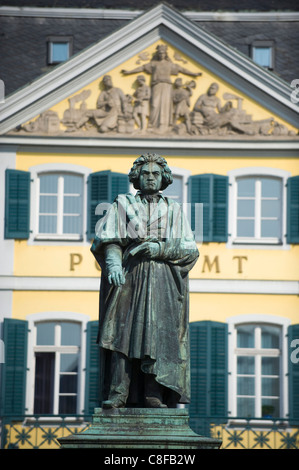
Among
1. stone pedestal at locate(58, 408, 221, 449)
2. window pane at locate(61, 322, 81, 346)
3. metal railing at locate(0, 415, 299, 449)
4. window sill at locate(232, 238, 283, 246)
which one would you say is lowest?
metal railing at locate(0, 415, 299, 449)

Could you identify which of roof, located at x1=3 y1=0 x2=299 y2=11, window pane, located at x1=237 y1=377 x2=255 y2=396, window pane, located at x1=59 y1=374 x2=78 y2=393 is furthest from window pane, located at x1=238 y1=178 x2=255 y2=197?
roof, located at x1=3 y1=0 x2=299 y2=11

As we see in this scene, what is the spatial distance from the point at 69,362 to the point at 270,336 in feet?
13.1

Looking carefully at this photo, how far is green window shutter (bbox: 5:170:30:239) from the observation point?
27.3 meters

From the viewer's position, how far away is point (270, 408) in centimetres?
2686

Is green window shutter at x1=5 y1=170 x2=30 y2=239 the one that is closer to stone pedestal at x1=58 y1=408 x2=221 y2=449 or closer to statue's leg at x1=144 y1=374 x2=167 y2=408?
statue's leg at x1=144 y1=374 x2=167 y2=408

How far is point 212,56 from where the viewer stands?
90.5 feet

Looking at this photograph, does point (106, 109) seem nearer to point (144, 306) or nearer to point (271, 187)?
point (271, 187)

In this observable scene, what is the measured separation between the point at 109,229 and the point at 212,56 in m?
17.8

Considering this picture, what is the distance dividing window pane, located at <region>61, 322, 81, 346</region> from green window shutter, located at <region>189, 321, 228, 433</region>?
88.8 inches

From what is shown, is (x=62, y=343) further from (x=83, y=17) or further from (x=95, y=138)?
(x=83, y=17)

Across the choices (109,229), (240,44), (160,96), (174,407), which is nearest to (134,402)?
(174,407)

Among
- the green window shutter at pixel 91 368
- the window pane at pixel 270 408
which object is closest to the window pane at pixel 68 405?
the green window shutter at pixel 91 368

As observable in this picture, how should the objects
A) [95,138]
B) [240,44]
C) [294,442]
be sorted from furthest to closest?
[240,44] → [95,138] → [294,442]

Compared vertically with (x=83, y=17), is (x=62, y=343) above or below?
below
